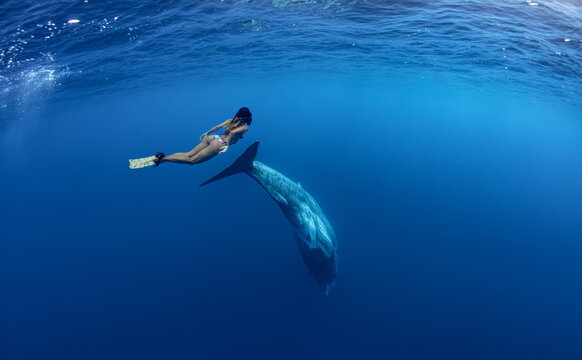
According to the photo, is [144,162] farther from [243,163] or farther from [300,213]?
[300,213]

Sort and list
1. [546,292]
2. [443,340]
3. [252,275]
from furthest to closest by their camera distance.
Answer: [546,292], [252,275], [443,340]

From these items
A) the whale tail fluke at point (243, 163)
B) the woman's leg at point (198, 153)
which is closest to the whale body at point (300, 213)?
the whale tail fluke at point (243, 163)

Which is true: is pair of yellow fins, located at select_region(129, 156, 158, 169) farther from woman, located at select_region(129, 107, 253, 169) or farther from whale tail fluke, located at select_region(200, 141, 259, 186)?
whale tail fluke, located at select_region(200, 141, 259, 186)

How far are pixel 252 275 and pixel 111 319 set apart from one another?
262 inches

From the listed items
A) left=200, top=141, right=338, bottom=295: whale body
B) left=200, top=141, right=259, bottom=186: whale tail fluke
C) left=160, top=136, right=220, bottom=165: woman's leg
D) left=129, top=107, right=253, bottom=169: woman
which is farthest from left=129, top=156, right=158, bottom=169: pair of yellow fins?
left=200, top=141, right=338, bottom=295: whale body

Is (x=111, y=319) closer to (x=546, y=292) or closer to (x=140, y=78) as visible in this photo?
(x=546, y=292)

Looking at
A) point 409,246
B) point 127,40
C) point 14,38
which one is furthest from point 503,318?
point 14,38

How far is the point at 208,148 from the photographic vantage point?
576 cm

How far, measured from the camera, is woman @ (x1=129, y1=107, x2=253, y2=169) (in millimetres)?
5473

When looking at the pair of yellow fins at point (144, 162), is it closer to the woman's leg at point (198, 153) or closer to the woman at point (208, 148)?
the woman at point (208, 148)

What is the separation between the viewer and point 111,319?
38.7 ft

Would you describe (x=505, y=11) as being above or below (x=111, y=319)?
above

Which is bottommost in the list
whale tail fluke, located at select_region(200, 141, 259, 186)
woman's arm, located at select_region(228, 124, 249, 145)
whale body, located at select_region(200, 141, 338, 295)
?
whale body, located at select_region(200, 141, 338, 295)

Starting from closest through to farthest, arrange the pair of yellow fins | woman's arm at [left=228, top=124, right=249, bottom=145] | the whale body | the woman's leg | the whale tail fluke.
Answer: the pair of yellow fins → the woman's leg → woman's arm at [left=228, top=124, right=249, bottom=145] → the whale tail fluke → the whale body
